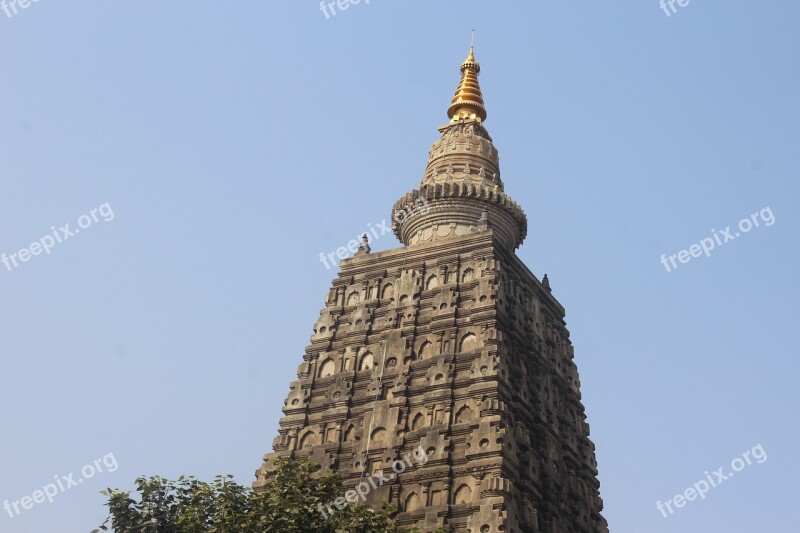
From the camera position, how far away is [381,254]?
46.5 m

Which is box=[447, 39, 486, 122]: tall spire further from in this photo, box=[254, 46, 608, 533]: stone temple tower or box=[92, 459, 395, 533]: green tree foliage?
box=[92, 459, 395, 533]: green tree foliage

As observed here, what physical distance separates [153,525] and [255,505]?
311 centimetres

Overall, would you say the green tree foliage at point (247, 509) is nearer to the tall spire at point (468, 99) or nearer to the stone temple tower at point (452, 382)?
the stone temple tower at point (452, 382)

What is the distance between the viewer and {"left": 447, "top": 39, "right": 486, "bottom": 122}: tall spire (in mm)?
55781

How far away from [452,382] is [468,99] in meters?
20.6

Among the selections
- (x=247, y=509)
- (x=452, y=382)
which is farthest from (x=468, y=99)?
(x=247, y=509)

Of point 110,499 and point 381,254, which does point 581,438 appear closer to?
point 381,254

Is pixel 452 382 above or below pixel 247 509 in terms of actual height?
above

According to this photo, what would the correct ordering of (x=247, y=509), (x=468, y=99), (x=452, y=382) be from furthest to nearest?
1. (x=468, y=99)
2. (x=452, y=382)
3. (x=247, y=509)

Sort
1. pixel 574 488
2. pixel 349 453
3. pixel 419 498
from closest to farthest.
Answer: pixel 419 498, pixel 349 453, pixel 574 488

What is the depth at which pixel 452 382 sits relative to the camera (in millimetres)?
40000

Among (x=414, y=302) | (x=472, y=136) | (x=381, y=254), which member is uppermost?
(x=472, y=136)

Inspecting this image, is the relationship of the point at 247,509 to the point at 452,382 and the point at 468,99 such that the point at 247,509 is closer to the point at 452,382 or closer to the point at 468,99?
the point at 452,382

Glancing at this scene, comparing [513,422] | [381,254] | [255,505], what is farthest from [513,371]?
[255,505]
